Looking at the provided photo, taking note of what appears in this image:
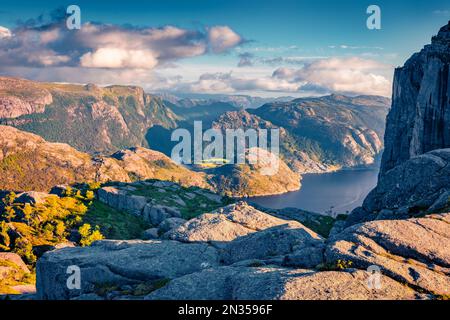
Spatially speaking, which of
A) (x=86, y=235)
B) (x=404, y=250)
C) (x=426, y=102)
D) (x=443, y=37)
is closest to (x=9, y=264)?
(x=86, y=235)

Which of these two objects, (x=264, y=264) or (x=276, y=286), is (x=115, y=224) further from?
(x=276, y=286)

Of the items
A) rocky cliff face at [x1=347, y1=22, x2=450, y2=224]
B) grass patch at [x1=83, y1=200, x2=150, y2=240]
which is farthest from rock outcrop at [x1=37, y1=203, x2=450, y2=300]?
grass patch at [x1=83, y1=200, x2=150, y2=240]

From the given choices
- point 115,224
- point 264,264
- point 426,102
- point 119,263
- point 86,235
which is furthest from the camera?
point 115,224

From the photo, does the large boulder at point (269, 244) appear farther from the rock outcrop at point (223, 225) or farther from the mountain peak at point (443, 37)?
the mountain peak at point (443, 37)

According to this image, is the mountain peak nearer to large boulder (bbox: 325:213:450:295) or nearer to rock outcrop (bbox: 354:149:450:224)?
rock outcrop (bbox: 354:149:450:224)
